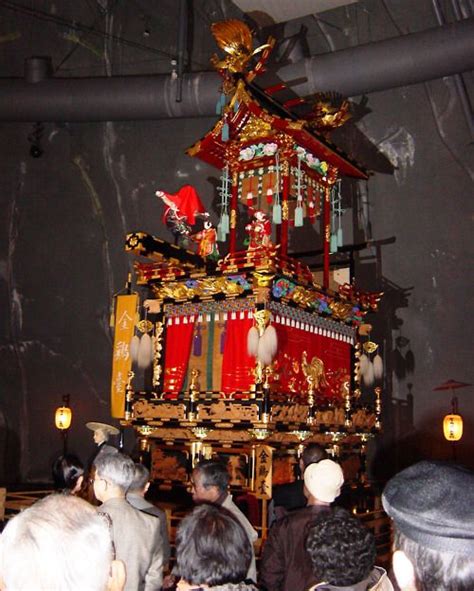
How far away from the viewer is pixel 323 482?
3562 mm

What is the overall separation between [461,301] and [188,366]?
5288 mm

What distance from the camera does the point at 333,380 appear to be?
10383 mm

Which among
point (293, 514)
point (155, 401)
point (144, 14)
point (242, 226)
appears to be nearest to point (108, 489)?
point (293, 514)

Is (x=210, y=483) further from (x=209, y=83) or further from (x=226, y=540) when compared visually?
(x=209, y=83)

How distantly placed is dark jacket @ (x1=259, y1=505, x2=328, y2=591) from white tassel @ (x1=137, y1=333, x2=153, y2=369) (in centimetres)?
640

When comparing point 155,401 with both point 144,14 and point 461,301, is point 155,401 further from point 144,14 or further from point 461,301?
point 144,14

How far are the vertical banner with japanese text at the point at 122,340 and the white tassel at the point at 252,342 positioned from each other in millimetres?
2979

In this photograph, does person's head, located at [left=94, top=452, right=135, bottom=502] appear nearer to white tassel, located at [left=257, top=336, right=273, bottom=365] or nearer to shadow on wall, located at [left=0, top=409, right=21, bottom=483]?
white tassel, located at [left=257, top=336, right=273, bottom=365]

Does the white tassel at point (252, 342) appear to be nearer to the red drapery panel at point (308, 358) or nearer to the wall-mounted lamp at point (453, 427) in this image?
the red drapery panel at point (308, 358)

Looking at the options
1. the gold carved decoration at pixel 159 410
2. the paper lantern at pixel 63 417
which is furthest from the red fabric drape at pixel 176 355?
the paper lantern at pixel 63 417

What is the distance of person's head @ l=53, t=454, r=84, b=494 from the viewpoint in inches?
164

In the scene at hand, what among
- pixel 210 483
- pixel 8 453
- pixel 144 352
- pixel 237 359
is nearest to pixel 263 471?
pixel 237 359

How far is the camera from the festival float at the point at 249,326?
866 centimetres

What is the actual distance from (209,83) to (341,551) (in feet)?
39.4
